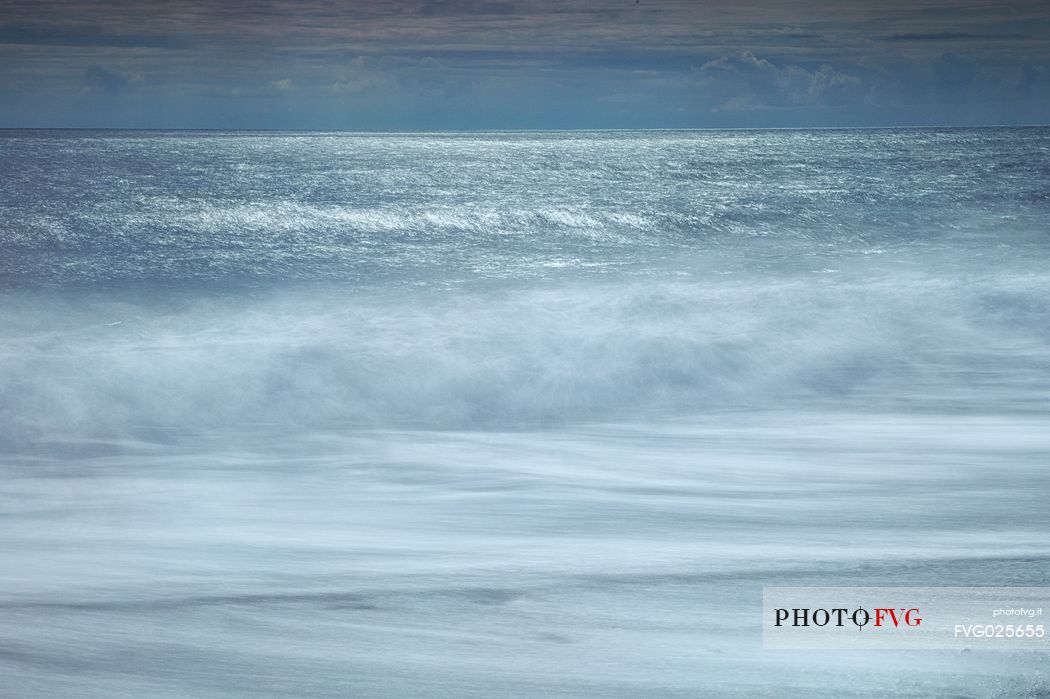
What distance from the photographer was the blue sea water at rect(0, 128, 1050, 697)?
1.96 metres

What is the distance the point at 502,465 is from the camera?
3.38 m

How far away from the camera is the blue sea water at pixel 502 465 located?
77.1 inches

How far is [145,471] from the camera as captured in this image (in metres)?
3.30

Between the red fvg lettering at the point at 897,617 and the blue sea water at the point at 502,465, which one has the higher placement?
Result: the blue sea water at the point at 502,465

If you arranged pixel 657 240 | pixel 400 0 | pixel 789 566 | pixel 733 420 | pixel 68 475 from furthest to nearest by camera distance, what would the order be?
pixel 400 0 < pixel 657 240 < pixel 733 420 < pixel 68 475 < pixel 789 566

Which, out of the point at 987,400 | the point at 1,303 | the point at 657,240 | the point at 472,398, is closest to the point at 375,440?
the point at 472,398

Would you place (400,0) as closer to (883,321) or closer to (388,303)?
(388,303)

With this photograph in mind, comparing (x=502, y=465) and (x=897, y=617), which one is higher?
(x=502, y=465)

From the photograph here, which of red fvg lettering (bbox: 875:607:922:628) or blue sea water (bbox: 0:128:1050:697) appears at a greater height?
blue sea water (bbox: 0:128:1050:697)

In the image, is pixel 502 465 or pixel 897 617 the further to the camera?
pixel 502 465

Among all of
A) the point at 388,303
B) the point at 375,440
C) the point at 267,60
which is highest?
the point at 267,60

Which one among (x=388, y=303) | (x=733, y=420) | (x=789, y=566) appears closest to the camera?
(x=789, y=566)

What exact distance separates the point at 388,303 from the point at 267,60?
26.8 feet

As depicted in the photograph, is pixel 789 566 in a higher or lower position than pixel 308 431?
lower
